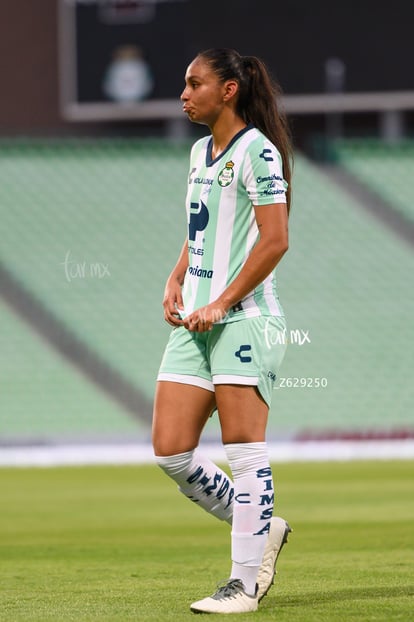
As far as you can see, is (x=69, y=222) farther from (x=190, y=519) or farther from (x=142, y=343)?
(x=190, y=519)

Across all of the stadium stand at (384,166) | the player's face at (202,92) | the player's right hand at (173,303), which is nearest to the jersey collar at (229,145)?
the player's face at (202,92)

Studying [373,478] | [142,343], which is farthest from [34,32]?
[373,478]

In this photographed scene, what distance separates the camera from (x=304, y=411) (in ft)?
46.5

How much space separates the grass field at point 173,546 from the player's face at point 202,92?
5.58 ft

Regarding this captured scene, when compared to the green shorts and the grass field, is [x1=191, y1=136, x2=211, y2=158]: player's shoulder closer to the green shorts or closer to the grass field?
the green shorts

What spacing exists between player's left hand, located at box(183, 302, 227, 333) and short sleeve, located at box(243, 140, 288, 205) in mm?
375

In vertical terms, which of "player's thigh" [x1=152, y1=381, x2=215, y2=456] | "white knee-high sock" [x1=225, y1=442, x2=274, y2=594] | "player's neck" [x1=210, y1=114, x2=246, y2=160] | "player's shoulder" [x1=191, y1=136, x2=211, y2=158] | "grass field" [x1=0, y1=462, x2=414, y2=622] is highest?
"player's neck" [x1=210, y1=114, x2=246, y2=160]

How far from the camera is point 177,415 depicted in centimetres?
441

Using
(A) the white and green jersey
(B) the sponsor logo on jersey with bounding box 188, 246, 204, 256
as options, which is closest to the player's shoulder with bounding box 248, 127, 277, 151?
(A) the white and green jersey

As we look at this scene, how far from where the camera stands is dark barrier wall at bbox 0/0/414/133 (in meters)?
15.7

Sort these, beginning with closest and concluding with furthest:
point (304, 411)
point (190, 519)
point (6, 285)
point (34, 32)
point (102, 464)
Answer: point (190, 519) < point (102, 464) < point (304, 411) < point (6, 285) < point (34, 32)

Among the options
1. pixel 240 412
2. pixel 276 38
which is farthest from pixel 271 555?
pixel 276 38

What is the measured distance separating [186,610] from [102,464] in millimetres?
8011

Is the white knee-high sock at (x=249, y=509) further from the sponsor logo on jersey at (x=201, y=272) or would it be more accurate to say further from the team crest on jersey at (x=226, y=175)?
the team crest on jersey at (x=226, y=175)
